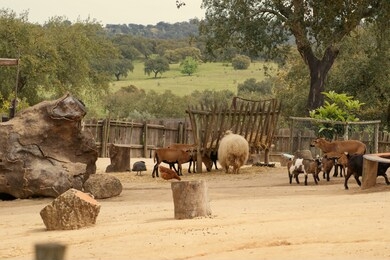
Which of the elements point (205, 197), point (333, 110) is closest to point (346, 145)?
point (333, 110)

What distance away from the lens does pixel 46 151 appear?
63.9ft

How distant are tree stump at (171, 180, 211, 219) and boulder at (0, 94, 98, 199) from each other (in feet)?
19.9

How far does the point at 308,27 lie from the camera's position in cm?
3759

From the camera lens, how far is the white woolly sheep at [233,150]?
2433 centimetres

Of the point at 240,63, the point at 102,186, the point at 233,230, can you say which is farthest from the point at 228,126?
the point at 240,63

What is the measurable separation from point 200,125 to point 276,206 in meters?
11.7

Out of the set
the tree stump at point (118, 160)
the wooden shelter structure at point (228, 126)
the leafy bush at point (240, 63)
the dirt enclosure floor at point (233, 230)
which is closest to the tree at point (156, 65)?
the leafy bush at point (240, 63)

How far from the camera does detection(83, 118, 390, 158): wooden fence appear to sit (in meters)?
35.2

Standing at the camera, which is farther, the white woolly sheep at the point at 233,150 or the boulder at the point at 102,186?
the white woolly sheep at the point at 233,150

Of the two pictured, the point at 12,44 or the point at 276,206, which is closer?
the point at 276,206

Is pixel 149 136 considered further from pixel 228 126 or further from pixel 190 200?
pixel 190 200

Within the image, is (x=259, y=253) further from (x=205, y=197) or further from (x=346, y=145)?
(x=346, y=145)

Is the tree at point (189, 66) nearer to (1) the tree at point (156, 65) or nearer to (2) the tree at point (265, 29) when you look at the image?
(1) the tree at point (156, 65)

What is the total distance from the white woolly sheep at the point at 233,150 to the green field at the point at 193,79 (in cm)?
7164
